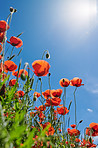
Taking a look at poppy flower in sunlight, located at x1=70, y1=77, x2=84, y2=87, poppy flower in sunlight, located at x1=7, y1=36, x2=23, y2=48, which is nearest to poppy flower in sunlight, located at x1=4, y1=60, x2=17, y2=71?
poppy flower in sunlight, located at x1=7, y1=36, x2=23, y2=48

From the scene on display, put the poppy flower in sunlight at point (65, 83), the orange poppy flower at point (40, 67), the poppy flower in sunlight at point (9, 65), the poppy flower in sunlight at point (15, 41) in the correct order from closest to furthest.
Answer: the orange poppy flower at point (40, 67) → the poppy flower in sunlight at point (9, 65) → the poppy flower in sunlight at point (15, 41) → the poppy flower in sunlight at point (65, 83)

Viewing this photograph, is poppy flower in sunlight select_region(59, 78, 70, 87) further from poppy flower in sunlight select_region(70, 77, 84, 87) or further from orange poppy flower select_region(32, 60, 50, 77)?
orange poppy flower select_region(32, 60, 50, 77)

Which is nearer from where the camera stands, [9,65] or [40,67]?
[40,67]

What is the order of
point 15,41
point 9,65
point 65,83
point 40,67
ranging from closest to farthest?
1. point 40,67
2. point 9,65
3. point 15,41
4. point 65,83

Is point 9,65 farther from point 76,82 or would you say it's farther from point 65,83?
point 76,82

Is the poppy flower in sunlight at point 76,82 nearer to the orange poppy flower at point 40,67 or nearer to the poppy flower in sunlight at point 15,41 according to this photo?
the poppy flower in sunlight at point 15,41

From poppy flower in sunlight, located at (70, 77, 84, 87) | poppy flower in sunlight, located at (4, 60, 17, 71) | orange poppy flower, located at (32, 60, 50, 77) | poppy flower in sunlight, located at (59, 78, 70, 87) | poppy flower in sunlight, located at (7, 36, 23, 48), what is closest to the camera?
orange poppy flower, located at (32, 60, 50, 77)

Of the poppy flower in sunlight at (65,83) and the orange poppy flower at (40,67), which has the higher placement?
the poppy flower in sunlight at (65,83)

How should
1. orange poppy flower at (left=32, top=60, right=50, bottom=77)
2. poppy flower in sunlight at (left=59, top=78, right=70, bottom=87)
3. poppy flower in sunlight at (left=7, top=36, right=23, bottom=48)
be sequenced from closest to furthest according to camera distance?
orange poppy flower at (left=32, top=60, right=50, bottom=77) → poppy flower in sunlight at (left=7, top=36, right=23, bottom=48) → poppy flower in sunlight at (left=59, top=78, right=70, bottom=87)

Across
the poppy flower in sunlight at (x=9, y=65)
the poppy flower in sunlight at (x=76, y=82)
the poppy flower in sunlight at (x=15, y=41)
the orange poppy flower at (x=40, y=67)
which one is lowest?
the orange poppy flower at (x=40, y=67)

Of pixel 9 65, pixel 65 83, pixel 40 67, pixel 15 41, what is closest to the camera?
pixel 40 67

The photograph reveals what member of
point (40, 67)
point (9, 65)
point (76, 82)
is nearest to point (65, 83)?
point (76, 82)

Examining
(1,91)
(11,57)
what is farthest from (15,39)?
(1,91)

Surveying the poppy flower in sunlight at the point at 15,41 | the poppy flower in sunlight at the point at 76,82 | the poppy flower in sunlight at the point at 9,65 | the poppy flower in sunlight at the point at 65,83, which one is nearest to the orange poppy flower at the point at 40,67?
the poppy flower in sunlight at the point at 9,65
